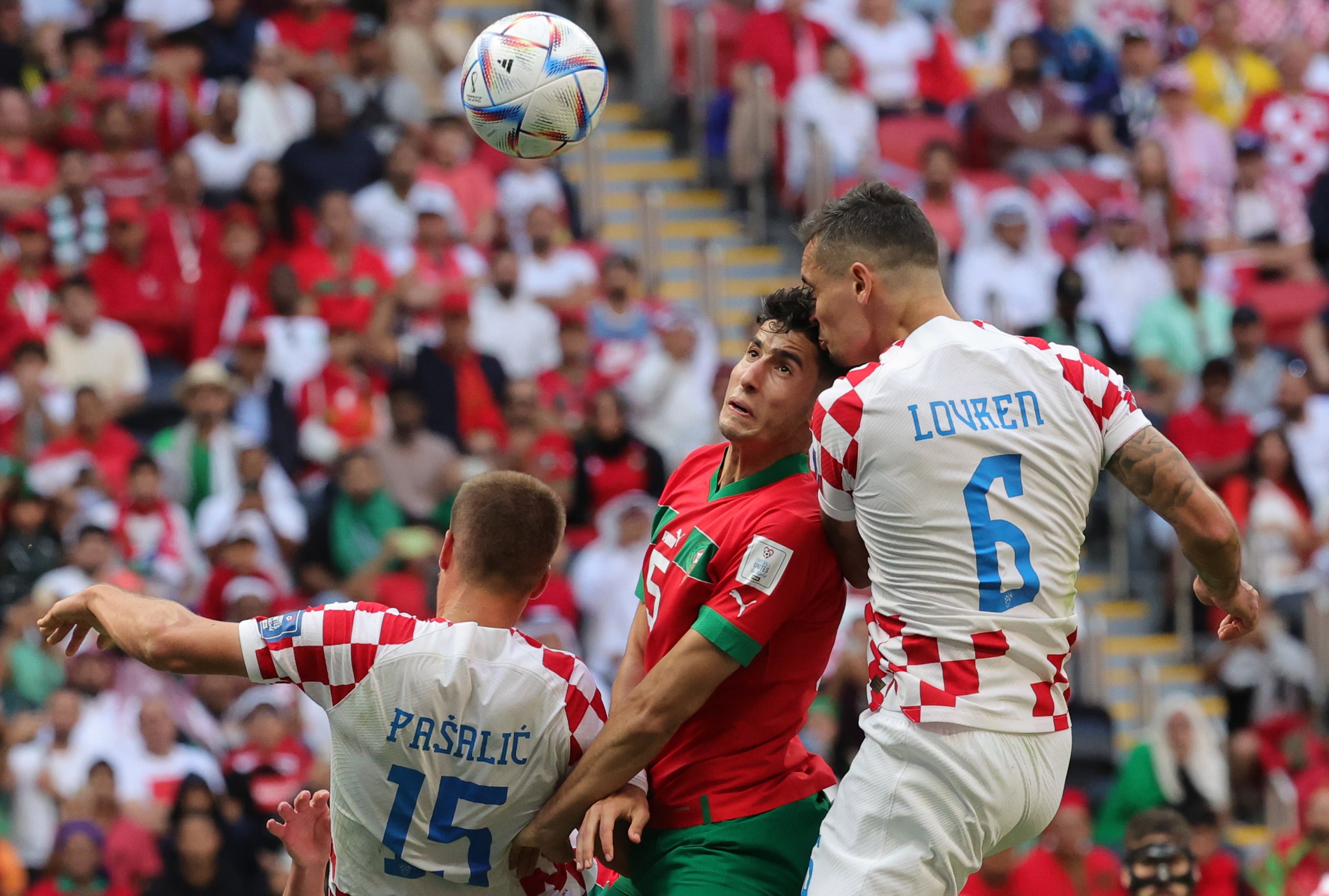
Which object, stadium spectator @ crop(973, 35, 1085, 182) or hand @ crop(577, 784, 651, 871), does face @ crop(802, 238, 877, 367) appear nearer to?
hand @ crop(577, 784, 651, 871)

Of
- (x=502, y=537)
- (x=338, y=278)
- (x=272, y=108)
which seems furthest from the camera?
(x=272, y=108)

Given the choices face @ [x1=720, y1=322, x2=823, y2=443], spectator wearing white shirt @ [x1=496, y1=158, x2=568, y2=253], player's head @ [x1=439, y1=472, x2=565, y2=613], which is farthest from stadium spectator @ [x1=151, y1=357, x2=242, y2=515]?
face @ [x1=720, y1=322, x2=823, y2=443]

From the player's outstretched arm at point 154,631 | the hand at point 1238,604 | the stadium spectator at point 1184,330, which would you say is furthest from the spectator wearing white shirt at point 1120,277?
the player's outstretched arm at point 154,631

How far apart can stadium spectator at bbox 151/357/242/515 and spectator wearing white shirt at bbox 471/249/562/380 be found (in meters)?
2.07

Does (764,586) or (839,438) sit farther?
(764,586)

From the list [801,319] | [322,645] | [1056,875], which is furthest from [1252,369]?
[322,645]

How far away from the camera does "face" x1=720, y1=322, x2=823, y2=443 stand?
510cm

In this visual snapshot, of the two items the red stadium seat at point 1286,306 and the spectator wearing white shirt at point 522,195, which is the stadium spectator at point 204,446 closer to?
the spectator wearing white shirt at point 522,195

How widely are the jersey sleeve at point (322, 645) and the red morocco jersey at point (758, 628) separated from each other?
0.74 meters

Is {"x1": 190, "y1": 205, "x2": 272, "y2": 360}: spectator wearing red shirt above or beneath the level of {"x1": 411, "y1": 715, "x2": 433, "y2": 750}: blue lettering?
beneath

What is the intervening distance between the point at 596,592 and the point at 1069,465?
7.27 metres

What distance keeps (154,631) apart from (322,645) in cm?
42

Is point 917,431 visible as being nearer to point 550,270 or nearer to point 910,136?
point 550,270

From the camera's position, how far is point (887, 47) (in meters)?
15.6
